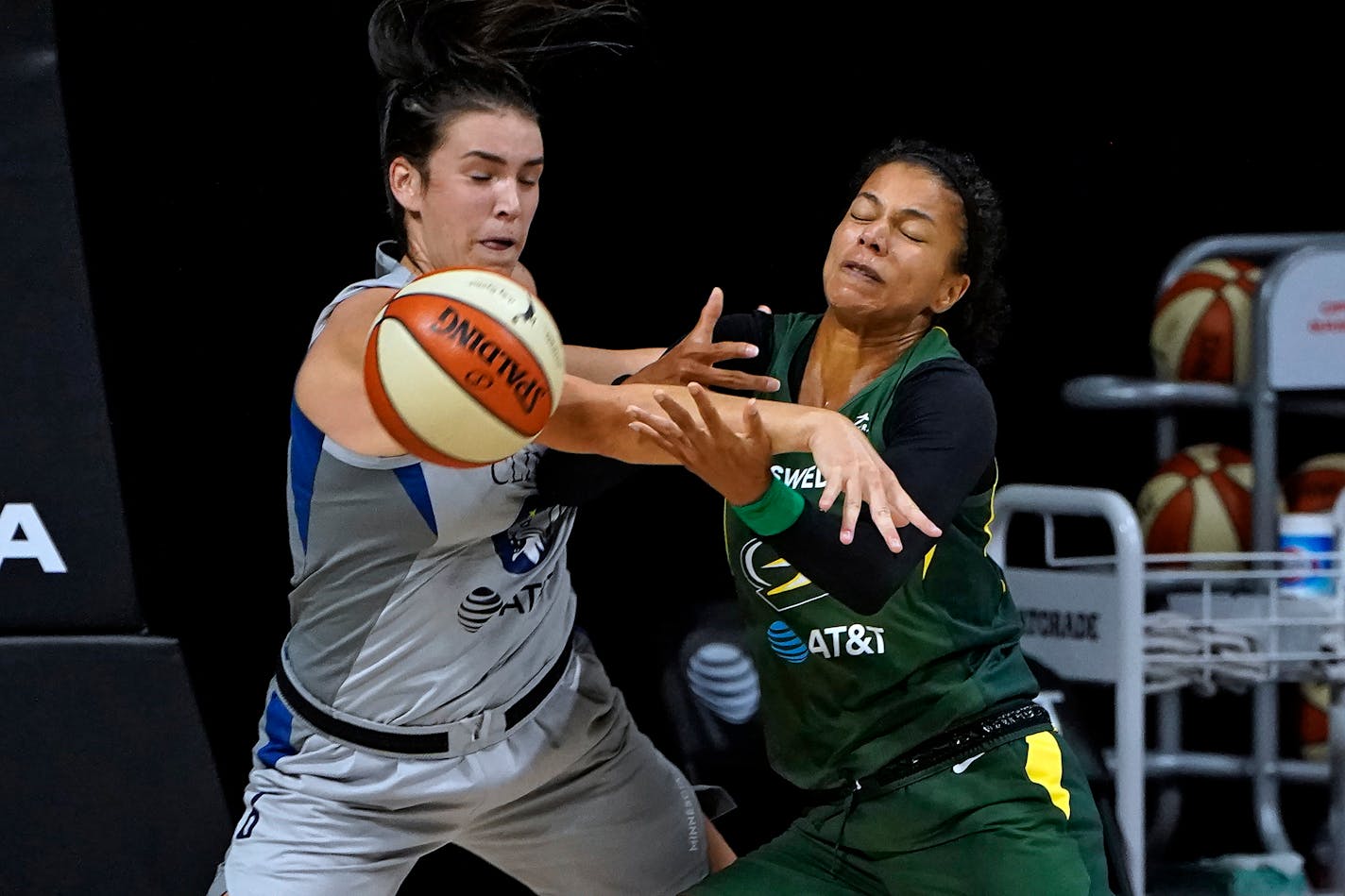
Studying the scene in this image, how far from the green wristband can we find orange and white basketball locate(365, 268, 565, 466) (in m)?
0.32

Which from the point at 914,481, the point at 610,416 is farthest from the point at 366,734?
the point at 914,481

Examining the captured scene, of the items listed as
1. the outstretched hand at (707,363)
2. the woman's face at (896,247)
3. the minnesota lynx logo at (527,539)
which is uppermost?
the woman's face at (896,247)

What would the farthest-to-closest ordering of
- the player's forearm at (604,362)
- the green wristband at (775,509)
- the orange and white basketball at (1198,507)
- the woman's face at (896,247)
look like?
1. the orange and white basketball at (1198,507)
2. the player's forearm at (604,362)
3. the woman's face at (896,247)
4. the green wristband at (775,509)

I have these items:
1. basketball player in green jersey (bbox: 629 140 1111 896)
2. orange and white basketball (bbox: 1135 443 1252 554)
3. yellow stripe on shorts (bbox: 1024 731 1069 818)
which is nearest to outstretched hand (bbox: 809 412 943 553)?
basketball player in green jersey (bbox: 629 140 1111 896)

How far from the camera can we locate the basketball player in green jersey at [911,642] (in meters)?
2.49

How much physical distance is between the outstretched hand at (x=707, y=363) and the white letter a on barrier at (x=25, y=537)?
1366mm

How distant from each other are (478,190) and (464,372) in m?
0.62

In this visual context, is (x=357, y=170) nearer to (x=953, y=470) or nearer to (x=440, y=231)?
(x=440, y=231)

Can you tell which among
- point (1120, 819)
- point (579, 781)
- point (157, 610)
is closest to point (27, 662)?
point (157, 610)

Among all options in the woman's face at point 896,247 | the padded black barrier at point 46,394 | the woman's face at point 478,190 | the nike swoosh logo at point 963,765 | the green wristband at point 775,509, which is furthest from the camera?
the padded black barrier at point 46,394

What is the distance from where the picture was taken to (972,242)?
2.74 m

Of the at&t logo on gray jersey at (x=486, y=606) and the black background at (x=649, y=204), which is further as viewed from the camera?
the black background at (x=649, y=204)

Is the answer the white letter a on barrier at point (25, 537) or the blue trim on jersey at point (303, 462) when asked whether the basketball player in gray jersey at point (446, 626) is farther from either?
the white letter a on barrier at point (25, 537)

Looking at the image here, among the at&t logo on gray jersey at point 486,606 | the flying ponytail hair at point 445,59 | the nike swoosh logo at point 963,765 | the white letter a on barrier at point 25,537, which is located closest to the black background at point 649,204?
the white letter a on barrier at point 25,537
